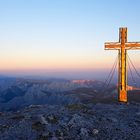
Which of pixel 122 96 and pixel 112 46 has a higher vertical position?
pixel 112 46

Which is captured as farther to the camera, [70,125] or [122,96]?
[122,96]

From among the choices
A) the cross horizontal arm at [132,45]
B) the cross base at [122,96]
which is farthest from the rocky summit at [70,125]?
the cross horizontal arm at [132,45]

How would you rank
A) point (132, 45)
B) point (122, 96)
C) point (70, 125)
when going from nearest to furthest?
point (70, 125) → point (132, 45) → point (122, 96)

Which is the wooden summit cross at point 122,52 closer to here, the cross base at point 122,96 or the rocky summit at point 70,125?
the cross base at point 122,96

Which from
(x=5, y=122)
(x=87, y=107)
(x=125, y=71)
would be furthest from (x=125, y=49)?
(x=5, y=122)

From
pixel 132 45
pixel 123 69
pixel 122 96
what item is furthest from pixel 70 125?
pixel 132 45

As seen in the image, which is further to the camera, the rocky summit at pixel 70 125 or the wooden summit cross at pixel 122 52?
the wooden summit cross at pixel 122 52

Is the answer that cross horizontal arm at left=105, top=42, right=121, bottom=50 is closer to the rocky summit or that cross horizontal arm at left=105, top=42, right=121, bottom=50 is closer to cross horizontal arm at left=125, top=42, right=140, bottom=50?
cross horizontal arm at left=125, top=42, right=140, bottom=50

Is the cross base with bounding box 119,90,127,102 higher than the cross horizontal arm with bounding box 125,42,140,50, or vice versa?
the cross horizontal arm with bounding box 125,42,140,50

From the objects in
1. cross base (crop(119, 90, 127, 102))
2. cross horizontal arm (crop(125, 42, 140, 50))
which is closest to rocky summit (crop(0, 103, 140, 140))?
cross base (crop(119, 90, 127, 102))

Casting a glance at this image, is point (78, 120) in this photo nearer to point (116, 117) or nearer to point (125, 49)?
point (116, 117)

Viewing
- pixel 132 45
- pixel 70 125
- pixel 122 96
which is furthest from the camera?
pixel 122 96

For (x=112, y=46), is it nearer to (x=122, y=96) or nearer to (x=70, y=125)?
(x=122, y=96)

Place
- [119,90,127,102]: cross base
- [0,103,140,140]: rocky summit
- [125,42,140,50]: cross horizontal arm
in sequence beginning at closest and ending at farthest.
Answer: [0,103,140,140]: rocky summit
[125,42,140,50]: cross horizontal arm
[119,90,127,102]: cross base
